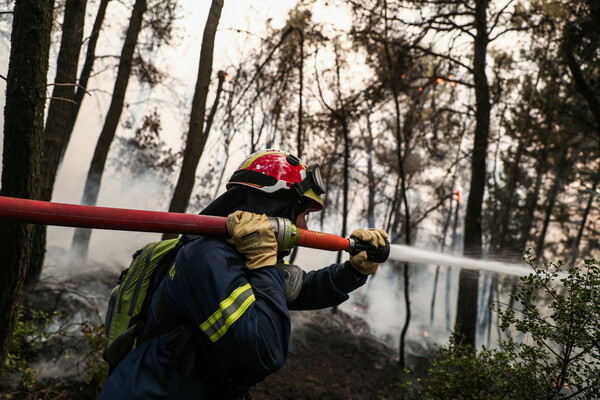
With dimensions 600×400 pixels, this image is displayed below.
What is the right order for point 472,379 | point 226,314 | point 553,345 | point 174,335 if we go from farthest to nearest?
point 472,379, point 553,345, point 174,335, point 226,314

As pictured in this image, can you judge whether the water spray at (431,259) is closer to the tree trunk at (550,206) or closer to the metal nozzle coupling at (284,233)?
the metal nozzle coupling at (284,233)

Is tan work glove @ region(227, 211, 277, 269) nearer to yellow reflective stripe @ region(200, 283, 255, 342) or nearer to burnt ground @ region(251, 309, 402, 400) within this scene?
yellow reflective stripe @ region(200, 283, 255, 342)

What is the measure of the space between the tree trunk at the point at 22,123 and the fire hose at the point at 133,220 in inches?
48.8

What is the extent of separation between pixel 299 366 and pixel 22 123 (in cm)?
757

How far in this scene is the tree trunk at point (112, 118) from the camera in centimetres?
859

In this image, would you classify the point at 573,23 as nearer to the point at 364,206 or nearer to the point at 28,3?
the point at 28,3

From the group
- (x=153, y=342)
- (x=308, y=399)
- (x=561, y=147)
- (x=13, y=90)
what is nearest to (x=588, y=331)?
(x=153, y=342)

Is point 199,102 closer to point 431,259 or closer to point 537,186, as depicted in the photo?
point 431,259

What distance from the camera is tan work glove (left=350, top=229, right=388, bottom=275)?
262 cm

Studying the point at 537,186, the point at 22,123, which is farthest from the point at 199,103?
the point at 537,186

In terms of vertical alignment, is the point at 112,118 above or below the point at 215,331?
above

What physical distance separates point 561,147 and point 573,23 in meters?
7.89

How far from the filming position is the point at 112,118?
9617mm

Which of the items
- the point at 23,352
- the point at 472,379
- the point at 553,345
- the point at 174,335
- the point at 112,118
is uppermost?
the point at 112,118
